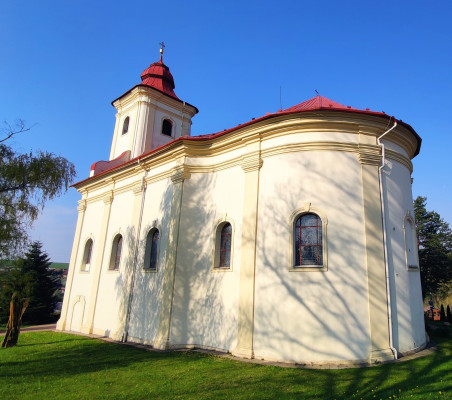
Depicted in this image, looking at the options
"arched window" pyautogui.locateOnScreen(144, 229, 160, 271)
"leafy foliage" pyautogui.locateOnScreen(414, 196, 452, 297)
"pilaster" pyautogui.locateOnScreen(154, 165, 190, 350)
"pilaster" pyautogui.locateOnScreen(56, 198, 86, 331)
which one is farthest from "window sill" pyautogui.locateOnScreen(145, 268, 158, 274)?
"leafy foliage" pyautogui.locateOnScreen(414, 196, 452, 297)

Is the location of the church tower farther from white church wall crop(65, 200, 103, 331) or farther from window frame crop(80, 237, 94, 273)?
window frame crop(80, 237, 94, 273)

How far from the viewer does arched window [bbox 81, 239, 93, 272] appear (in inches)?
701

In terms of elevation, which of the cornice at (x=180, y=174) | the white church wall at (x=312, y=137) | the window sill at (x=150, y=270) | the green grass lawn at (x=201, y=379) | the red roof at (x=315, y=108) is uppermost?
the red roof at (x=315, y=108)

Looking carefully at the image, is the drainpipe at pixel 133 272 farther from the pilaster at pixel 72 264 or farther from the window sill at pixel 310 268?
the window sill at pixel 310 268

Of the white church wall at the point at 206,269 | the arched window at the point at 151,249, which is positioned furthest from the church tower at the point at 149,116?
the white church wall at the point at 206,269

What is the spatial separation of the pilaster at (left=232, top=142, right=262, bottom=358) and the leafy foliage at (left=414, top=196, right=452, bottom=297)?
25.3 metres

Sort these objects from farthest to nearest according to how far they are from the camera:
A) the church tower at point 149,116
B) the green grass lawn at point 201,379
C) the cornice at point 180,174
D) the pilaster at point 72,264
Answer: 1. the church tower at point 149,116
2. the pilaster at point 72,264
3. the cornice at point 180,174
4. the green grass lawn at point 201,379

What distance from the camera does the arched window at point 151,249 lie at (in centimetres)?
1362

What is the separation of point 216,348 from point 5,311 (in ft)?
75.9

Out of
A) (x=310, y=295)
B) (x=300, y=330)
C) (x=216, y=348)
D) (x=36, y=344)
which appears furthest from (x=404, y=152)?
(x=36, y=344)

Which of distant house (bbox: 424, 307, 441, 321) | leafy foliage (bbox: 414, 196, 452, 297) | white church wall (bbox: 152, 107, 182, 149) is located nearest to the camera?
white church wall (bbox: 152, 107, 182, 149)

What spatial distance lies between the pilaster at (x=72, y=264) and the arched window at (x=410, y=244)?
15698 mm

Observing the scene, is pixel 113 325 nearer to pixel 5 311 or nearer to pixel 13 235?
pixel 13 235

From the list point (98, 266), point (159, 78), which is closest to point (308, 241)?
point (98, 266)
